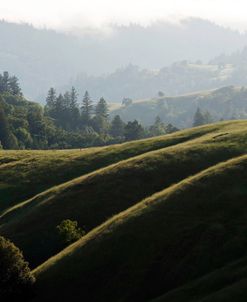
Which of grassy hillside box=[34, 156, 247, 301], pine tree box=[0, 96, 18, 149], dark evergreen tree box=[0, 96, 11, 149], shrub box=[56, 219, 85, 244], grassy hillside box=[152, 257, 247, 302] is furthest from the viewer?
dark evergreen tree box=[0, 96, 11, 149]

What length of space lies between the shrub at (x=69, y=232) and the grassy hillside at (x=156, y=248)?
2.21 metres

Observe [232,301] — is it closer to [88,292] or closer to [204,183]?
[88,292]

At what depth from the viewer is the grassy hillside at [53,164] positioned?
86.1 meters

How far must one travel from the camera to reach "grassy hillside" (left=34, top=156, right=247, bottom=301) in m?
49.5

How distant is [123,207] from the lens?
2655 inches

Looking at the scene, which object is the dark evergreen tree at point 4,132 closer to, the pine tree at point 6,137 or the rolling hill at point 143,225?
the pine tree at point 6,137

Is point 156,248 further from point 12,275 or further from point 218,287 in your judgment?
point 12,275

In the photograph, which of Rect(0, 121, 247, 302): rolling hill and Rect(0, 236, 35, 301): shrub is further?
Rect(0, 236, 35, 301): shrub

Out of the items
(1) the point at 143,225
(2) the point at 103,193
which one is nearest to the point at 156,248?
(1) the point at 143,225

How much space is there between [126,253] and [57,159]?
1760 inches

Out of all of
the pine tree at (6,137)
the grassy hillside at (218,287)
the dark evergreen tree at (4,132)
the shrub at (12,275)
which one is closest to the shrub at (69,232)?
the shrub at (12,275)

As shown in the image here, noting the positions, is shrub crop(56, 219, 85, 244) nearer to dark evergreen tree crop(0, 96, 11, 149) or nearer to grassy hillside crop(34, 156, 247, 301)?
grassy hillside crop(34, 156, 247, 301)

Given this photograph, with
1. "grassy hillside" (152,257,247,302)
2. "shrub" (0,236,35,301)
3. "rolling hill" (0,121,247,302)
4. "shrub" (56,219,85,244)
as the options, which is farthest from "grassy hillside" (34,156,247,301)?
"shrub" (56,219,85,244)

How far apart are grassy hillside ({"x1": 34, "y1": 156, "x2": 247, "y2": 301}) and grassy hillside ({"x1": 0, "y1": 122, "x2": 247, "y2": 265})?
6513 mm
